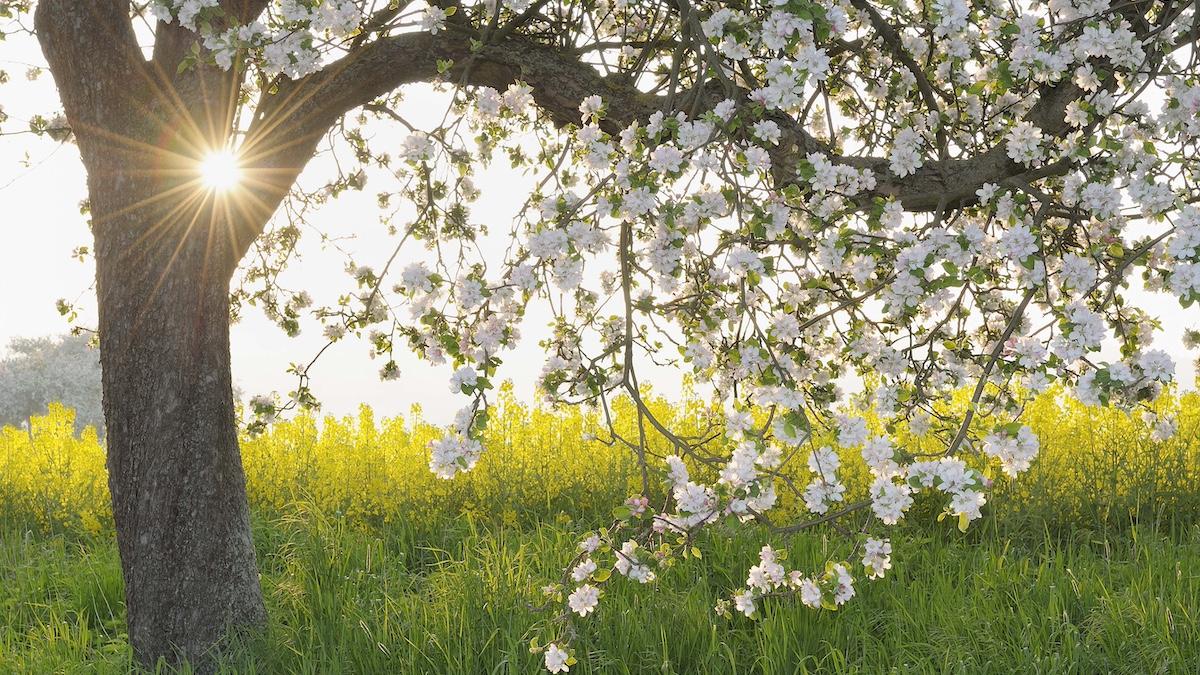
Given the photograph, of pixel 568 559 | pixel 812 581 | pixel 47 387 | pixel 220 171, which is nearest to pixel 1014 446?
pixel 812 581

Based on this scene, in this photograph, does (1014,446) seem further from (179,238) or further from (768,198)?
(179,238)

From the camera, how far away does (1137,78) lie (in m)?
4.30

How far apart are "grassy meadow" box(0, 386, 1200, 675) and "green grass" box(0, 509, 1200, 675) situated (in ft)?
0.06

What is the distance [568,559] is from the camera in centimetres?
598

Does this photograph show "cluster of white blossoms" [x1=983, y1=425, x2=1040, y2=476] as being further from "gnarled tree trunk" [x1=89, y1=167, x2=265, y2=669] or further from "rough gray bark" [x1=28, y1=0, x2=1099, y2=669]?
"gnarled tree trunk" [x1=89, y1=167, x2=265, y2=669]

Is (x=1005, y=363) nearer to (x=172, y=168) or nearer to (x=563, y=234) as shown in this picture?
(x=563, y=234)

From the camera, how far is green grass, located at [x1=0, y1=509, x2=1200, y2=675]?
474cm

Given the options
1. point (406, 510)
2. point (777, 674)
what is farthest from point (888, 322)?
point (406, 510)

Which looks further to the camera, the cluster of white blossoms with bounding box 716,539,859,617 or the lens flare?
the lens flare

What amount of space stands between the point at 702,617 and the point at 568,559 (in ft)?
4.01

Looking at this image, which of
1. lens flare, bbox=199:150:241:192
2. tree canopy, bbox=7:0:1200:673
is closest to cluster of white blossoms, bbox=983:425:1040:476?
tree canopy, bbox=7:0:1200:673

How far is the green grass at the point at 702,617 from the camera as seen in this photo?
15.5ft

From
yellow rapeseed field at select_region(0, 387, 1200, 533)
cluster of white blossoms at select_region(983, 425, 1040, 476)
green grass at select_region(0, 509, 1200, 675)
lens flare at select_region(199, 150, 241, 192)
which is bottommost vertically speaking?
green grass at select_region(0, 509, 1200, 675)

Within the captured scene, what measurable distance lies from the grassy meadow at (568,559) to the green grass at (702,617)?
0.02m
